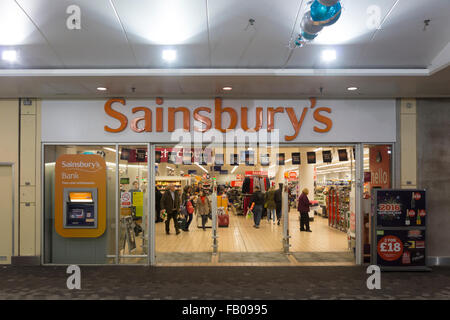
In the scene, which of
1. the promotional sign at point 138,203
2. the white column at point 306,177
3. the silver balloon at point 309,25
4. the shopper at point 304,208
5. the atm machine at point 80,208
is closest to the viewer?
the silver balloon at point 309,25

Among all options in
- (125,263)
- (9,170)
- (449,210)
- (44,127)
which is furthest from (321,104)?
(9,170)

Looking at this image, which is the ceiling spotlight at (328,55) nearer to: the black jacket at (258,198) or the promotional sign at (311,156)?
the promotional sign at (311,156)

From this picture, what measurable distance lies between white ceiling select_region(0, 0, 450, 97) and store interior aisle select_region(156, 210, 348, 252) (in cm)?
387

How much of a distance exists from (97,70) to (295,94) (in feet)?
11.8

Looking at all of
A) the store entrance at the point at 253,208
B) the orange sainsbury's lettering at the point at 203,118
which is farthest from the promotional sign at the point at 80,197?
the orange sainsbury's lettering at the point at 203,118

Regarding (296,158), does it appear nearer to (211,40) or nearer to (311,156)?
(311,156)

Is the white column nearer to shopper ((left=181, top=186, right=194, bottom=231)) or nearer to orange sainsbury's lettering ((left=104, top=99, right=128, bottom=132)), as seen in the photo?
shopper ((left=181, top=186, right=194, bottom=231))

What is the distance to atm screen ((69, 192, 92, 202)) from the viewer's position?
23.1 feet

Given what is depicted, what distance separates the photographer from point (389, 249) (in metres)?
6.59

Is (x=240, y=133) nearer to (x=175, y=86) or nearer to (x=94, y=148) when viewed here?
(x=175, y=86)

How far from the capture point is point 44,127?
7094 millimetres

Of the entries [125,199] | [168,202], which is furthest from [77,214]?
[168,202]

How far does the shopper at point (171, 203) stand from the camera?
10.3 meters

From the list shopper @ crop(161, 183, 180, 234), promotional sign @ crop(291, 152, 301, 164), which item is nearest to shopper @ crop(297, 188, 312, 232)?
promotional sign @ crop(291, 152, 301, 164)
